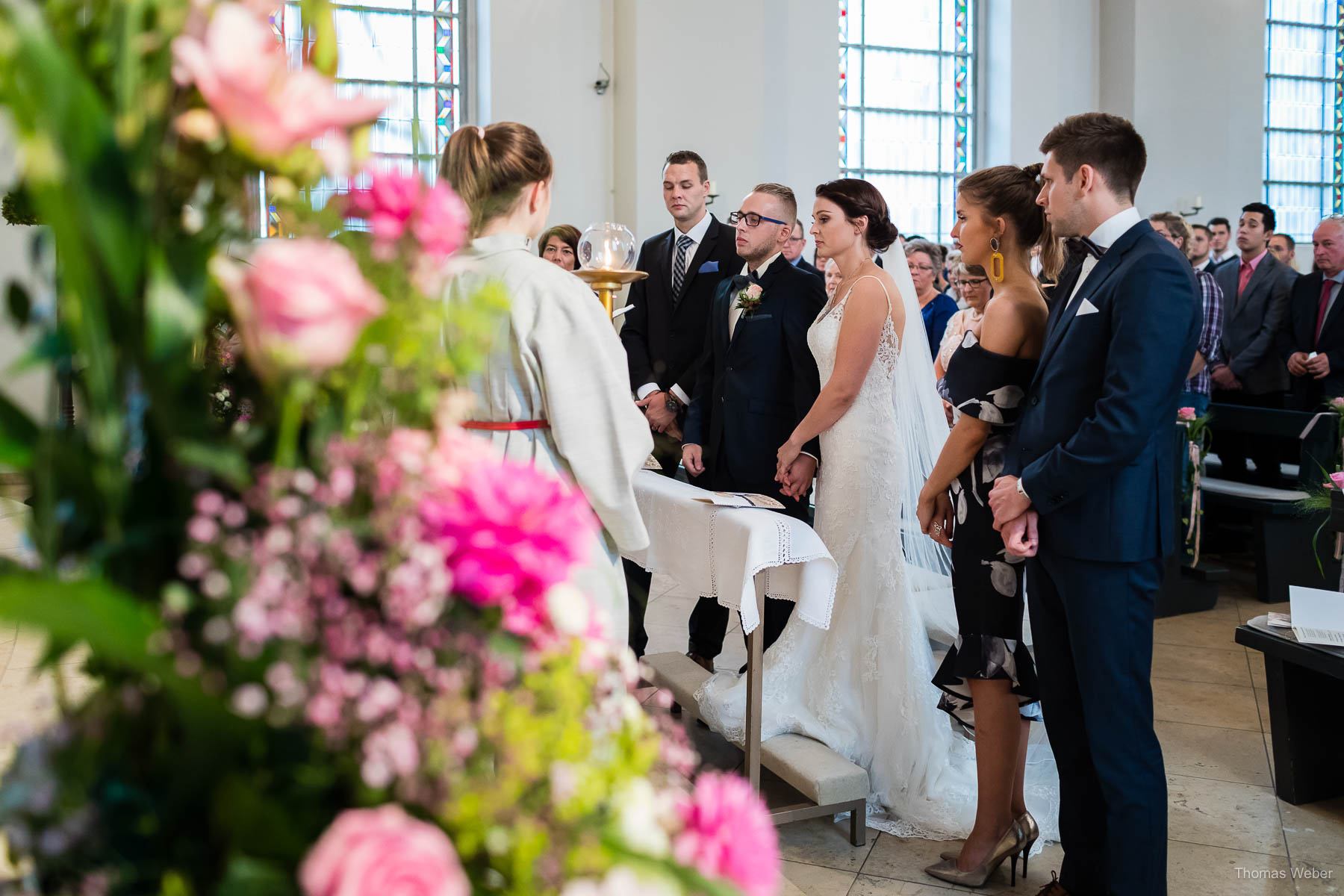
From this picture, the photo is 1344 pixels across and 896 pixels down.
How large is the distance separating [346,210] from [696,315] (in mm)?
3762

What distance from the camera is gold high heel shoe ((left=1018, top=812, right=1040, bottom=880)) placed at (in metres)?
2.66

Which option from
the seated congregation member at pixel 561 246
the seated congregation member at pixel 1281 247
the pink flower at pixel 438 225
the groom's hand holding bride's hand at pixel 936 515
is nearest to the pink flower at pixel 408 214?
the pink flower at pixel 438 225

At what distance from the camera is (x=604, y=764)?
565 mm

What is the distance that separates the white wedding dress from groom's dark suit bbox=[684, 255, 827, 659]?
21cm

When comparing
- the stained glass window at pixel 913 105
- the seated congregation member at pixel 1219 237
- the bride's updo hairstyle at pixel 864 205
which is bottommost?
the bride's updo hairstyle at pixel 864 205

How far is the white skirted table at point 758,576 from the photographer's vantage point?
2.69 metres

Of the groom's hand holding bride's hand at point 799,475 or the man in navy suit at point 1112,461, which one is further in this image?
the groom's hand holding bride's hand at point 799,475

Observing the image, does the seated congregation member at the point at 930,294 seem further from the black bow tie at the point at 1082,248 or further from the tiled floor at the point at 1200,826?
the black bow tie at the point at 1082,248

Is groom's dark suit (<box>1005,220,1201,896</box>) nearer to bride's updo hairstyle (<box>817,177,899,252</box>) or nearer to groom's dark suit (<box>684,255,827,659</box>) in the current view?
bride's updo hairstyle (<box>817,177,899,252</box>)

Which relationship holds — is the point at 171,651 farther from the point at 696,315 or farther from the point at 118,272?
the point at 696,315

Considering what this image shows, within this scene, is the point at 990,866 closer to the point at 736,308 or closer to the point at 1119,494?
the point at 1119,494

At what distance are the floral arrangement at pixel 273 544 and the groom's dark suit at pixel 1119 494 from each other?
1847 millimetres

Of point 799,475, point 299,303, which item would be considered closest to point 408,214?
point 299,303

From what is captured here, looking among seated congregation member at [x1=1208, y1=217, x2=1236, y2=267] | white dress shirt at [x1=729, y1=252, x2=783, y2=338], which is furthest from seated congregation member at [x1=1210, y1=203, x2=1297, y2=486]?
white dress shirt at [x1=729, y1=252, x2=783, y2=338]
